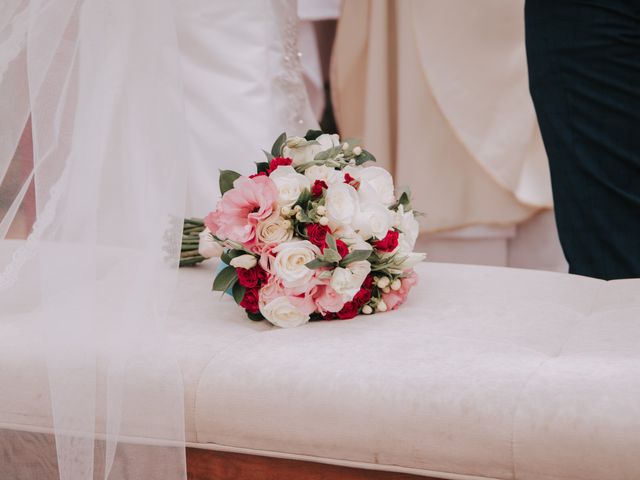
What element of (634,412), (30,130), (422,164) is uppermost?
(30,130)

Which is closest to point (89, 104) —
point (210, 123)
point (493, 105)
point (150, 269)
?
point (150, 269)

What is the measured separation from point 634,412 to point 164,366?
0.46 meters

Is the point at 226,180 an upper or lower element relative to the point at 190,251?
upper

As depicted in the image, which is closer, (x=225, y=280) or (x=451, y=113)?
(x=225, y=280)

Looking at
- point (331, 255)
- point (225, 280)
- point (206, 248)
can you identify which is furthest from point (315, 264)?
point (206, 248)

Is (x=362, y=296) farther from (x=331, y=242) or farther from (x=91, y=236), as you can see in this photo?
(x=91, y=236)

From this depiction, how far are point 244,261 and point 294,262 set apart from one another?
6 centimetres

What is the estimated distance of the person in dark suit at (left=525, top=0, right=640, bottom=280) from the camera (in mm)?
1626

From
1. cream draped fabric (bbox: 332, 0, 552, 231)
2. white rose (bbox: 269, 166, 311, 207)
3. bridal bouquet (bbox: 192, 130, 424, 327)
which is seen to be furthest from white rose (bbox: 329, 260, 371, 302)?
cream draped fabric (bbox: 332, 0, 552, 231)

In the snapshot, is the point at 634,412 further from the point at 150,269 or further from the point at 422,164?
the point at 422,164

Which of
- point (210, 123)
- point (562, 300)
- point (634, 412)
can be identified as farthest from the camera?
point (210, 123)

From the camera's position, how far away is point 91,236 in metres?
0.99

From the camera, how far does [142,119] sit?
1059mm

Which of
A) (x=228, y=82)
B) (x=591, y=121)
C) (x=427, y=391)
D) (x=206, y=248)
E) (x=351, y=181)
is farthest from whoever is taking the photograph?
(x=228, y=82)
